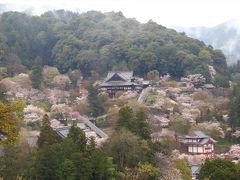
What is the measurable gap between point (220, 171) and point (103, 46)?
38.5 m

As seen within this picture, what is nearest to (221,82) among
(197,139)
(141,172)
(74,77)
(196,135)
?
(74,77)

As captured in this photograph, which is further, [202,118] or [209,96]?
[209,96]

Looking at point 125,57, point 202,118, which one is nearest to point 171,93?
point 202,118

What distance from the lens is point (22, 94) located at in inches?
1657

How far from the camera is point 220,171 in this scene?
19.5 metres

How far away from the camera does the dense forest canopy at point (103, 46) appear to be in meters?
52.2

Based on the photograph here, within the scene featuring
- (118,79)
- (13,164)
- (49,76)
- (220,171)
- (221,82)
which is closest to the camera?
(13,164)

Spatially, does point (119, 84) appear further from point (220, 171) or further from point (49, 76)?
point (220, 171)

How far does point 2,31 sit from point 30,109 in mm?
24345

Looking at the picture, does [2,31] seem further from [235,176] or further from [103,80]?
[235,176]

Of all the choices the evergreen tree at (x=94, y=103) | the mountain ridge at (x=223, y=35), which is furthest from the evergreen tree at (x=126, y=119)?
the mountain ridge at (x=223, y=35)

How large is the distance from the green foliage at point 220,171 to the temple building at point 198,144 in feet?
37.5

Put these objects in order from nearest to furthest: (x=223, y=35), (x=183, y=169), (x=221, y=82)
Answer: (x=183, y=169), (x=221, y=82), (x=223, y=35)

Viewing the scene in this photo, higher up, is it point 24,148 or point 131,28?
point 131,28
